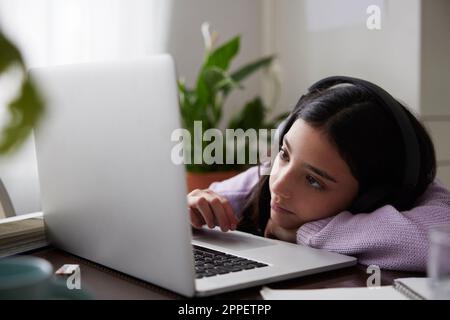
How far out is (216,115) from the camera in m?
2.33

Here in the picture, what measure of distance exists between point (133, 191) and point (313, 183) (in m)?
0.38

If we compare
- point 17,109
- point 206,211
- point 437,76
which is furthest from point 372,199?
point 437,76

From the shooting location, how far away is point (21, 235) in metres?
0.87

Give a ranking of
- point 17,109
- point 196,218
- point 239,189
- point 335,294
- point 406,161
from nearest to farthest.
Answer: point 17,109 < point 335,294 < point 406,161 < point 196,218 < point 239,189

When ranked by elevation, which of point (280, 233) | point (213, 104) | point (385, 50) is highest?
point (385, 50)

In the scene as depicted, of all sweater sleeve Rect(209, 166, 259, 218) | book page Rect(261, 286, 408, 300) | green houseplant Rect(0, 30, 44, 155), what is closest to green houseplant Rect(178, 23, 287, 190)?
sweater sleeve Rect(209, 166, 259, 218)

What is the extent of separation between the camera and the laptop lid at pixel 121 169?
1.89 ft

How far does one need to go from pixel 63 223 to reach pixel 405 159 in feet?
1.78

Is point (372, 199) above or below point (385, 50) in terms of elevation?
below

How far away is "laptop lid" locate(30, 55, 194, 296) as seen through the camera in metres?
0.58

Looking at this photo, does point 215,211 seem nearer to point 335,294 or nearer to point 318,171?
point 318,171

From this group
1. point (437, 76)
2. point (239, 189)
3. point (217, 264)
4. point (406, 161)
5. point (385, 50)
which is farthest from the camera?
point (385, 50)

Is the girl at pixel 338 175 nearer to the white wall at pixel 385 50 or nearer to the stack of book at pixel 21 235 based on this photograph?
the stack of book at pixel 21 235
